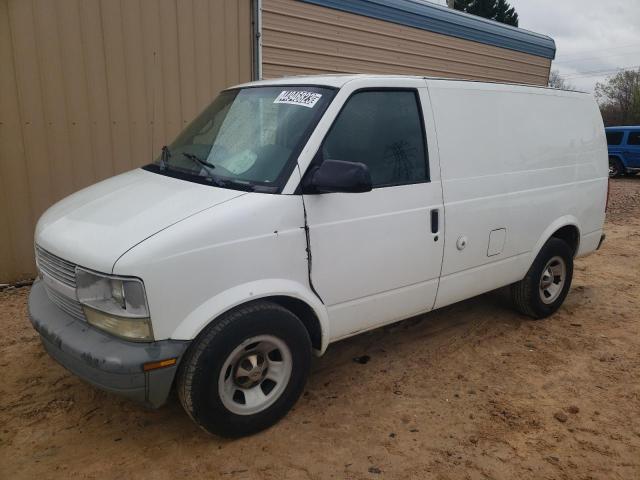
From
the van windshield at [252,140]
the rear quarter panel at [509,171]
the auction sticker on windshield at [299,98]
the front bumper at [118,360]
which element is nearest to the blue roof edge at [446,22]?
the rear quarter panel at [509,171]

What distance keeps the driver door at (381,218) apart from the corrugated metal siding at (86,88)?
363 cm

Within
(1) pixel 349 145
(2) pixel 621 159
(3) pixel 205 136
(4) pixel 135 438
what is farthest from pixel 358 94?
(2) pixel 621 159

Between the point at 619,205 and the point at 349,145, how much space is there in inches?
468

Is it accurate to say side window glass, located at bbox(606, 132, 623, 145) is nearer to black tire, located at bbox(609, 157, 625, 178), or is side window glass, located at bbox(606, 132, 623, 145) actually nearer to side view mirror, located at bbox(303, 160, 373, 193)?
black tire, located at bbox(609, 157, 625, 178)

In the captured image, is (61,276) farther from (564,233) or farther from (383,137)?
(564,233)

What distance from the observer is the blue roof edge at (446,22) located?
26.5ft

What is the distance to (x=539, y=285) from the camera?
4.84 meters

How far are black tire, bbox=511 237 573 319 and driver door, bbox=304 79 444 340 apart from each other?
4.62 ft

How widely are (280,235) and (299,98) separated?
0.96 m

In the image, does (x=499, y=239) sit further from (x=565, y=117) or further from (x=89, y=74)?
(x=89, y=74)

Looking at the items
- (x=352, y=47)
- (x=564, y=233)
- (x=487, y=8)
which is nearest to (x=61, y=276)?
(x=564, y=233)

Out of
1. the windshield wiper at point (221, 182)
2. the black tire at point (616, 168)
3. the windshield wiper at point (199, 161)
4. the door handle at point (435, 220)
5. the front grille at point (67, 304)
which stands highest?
the windshield wiper at point (199, 161)

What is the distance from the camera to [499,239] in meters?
4.20

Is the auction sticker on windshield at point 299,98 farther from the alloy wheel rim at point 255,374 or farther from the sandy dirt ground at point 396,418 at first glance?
the sandy dirt ground at point 396,418
